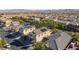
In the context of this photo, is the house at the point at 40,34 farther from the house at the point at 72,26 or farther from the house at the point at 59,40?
the house at the point at 72,26

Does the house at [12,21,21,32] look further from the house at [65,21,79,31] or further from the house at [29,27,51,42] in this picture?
the house at [65,21,79,31]

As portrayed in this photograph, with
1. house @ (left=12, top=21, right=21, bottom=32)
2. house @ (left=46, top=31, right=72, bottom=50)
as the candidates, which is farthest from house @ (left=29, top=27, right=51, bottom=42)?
house @ (left=12, top=21, right=21, bottom=32)

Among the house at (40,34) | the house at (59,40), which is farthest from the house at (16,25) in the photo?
the house at (59,40)

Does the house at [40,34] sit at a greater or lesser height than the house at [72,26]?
lesser

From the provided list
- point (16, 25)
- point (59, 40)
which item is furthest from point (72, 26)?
point (16, 25)

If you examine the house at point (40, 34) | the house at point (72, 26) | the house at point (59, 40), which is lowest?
the house at point (59, 40)
